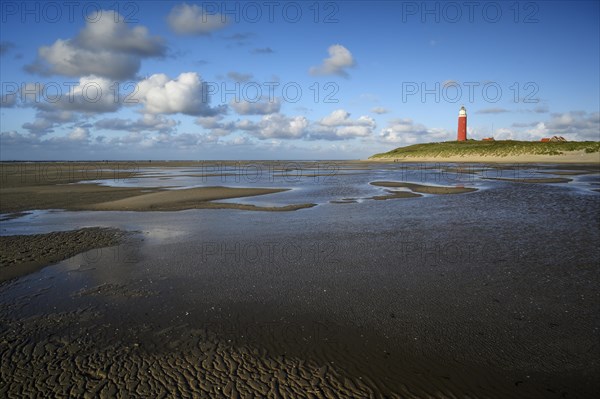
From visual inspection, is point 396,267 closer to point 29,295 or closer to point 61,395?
point 61,395

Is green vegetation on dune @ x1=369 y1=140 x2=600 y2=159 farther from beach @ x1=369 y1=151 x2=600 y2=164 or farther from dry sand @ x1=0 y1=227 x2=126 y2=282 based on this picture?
dry sand @ x1=0 y1=227 x2=126 y2=282

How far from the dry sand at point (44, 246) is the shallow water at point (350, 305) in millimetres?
571

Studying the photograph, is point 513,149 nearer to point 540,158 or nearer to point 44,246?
point 540,158

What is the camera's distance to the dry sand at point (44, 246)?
7.85 metres

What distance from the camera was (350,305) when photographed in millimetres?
5832

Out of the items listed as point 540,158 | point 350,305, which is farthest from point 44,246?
point 540,158

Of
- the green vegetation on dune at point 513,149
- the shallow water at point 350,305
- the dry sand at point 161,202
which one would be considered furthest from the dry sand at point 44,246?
the green vegetation on dune at point 513,149

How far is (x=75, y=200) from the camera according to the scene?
18.9 m

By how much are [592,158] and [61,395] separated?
3092 inches

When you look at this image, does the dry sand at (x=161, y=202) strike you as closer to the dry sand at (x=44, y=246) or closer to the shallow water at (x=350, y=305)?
the dry sand at (x=44, y=246)

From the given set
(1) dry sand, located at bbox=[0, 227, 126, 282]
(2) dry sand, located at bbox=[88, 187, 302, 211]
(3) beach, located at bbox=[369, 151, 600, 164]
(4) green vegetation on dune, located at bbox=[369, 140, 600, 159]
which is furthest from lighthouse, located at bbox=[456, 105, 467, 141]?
(1) dry sand, located at bbox=[0, 227, 126, 282]

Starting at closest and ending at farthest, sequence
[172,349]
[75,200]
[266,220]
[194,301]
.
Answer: [172,349] < [194,301] < [266,220] < [75,200]

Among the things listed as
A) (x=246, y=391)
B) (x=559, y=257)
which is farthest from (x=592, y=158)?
(x=246, y=391)

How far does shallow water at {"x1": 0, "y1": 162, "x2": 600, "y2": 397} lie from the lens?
162 inches
